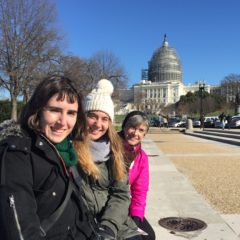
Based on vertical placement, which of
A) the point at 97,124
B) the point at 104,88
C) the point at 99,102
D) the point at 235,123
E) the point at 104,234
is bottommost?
the point at 235,123

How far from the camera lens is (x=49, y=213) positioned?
188 cm

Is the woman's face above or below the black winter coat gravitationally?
above

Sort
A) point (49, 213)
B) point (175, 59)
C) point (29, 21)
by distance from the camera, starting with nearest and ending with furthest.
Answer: point (49, 213) < point (29, 21) < point (175, 59)

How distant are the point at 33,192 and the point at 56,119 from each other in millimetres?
459

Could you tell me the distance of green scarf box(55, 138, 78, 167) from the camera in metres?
2.14

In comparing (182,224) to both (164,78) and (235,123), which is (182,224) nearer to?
(235,123)

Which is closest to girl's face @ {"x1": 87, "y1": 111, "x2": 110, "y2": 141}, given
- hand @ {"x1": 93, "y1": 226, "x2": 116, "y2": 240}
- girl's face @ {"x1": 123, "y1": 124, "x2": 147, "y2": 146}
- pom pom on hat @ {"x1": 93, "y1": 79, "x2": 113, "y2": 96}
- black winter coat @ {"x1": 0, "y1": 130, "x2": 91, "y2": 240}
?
pom pom on hat @ {"x1": 93, "y1": 79, "x2": 113, "y2": 96}

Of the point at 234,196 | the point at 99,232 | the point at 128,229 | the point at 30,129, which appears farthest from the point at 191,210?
the point at 30,129

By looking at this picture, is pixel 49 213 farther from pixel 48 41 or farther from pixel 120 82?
pixel 120 82

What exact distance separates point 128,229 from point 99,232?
1.78 feet

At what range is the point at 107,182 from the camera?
2781mm

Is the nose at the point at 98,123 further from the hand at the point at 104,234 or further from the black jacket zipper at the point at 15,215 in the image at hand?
the black jacket zipper at the point at 15,215

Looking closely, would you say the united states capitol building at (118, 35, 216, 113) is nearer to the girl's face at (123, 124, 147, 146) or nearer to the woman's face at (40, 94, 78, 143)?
the girl's face at (123, 124, 147, 146)

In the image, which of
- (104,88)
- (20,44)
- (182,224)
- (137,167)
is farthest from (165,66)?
(104,88)
